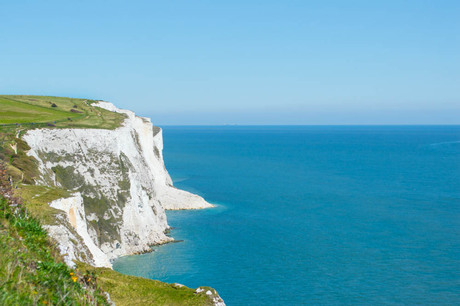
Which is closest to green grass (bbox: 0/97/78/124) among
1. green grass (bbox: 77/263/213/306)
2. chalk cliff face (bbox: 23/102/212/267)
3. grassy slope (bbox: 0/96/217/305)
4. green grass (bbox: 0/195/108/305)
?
grassy slope (bbox: 0/96/217/305)

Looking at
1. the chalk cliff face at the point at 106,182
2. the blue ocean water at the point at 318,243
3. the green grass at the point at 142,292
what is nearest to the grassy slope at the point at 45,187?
the green grass at the point at 142,292

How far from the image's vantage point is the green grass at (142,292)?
54.1ft

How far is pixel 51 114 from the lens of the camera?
188 ft

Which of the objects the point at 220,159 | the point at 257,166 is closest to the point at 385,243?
the point at 257,166

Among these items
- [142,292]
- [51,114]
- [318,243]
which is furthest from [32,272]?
[51,114]

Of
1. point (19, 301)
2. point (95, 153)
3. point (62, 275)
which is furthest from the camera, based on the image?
point (95, 153)

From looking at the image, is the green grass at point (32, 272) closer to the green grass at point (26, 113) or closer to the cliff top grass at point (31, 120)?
the cliff top grass at point (31, 120)

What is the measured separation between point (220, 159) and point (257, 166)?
904 inches

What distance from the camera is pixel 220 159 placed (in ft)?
483

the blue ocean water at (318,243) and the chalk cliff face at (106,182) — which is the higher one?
the chalk cliff face at (106,182)

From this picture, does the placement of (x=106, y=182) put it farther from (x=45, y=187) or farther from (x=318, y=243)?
(x=318, y=243)

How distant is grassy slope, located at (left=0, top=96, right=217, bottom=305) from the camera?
16.6 m

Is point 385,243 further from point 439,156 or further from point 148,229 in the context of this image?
point 439,156

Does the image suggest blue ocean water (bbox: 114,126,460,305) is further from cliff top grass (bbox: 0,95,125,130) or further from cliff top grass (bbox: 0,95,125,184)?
cliff top grass (bbox: 0,95,125,130)
